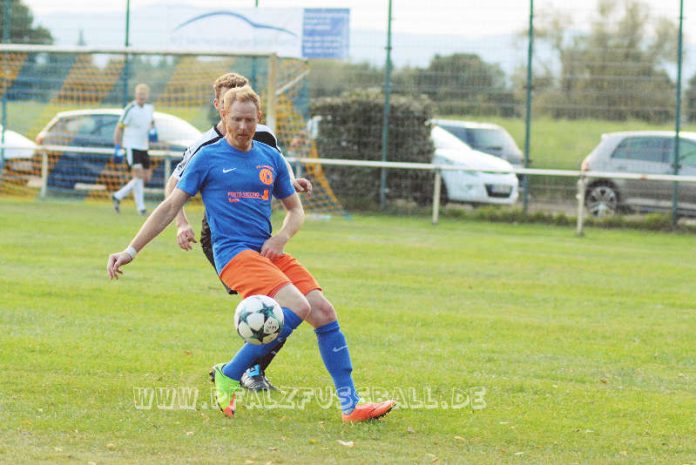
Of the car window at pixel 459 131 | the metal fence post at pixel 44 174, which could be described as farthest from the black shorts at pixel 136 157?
the car window at pixel 459 131

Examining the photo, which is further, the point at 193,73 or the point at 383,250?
the point at 193,73

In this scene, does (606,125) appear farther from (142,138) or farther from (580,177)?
(142,138)

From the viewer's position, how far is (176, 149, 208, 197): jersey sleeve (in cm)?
661

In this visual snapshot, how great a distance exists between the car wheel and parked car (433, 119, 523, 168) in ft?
4.65

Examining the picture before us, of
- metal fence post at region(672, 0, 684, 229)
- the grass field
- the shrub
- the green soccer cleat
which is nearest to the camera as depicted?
the grass field

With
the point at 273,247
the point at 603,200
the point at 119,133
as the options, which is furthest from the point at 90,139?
the point at 273,247

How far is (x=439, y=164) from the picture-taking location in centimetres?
2116

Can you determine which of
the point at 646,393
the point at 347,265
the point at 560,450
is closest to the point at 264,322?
the point at 560,450

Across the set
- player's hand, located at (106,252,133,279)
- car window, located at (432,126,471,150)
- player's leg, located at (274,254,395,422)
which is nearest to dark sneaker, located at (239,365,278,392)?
player's leg, located at (274,254,395,422)

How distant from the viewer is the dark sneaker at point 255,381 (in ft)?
24.4

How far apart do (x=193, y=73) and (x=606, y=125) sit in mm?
7705

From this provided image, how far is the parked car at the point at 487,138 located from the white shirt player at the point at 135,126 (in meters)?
5.22

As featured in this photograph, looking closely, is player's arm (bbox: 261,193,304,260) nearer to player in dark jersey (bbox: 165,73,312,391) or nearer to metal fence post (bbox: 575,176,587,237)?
player in dark jersey (bbox: 165,73,312,391)
